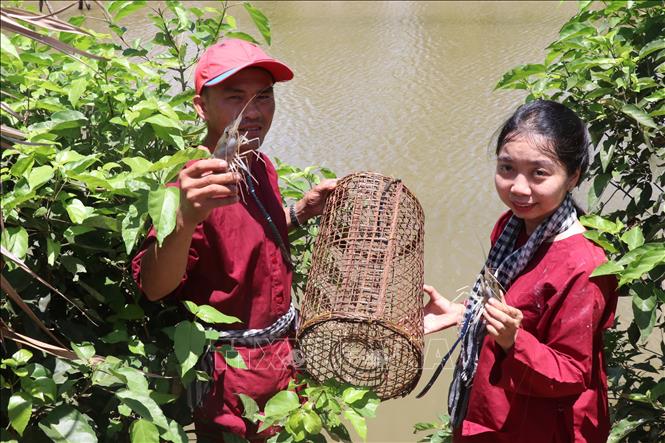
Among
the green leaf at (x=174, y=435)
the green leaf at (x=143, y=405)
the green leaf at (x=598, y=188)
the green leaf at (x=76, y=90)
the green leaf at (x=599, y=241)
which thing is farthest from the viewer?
the green leaf at (x=598, y=188)

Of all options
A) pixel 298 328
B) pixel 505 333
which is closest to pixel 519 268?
pixel 505 333

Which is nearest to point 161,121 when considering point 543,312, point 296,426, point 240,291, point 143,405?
point 240,291

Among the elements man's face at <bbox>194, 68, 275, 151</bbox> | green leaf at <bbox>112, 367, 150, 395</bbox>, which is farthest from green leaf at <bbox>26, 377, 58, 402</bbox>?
man's face at <bbox>194, 68, 275, 151</bbox>

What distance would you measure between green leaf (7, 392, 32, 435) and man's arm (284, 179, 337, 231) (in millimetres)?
1044

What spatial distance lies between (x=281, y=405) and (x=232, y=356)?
17 cm

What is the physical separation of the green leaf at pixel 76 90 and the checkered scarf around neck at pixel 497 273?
116cm

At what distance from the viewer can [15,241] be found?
65.4 inches

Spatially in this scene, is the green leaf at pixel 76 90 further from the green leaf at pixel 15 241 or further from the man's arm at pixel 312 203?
the man's arm at pixel 312 203

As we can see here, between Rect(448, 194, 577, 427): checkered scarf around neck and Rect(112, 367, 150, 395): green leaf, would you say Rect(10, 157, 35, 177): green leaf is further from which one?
Rect(448, 194, 577, 427): checkered scarf around neck

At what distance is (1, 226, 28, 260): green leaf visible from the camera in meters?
1.65

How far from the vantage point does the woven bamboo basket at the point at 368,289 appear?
2.14m

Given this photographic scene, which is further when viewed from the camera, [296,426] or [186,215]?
[296,426]

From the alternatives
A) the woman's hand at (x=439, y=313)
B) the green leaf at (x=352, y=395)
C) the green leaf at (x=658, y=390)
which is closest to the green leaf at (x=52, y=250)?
the green leaf at (x=352, y=395)

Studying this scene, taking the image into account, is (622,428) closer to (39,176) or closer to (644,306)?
(644,306)
